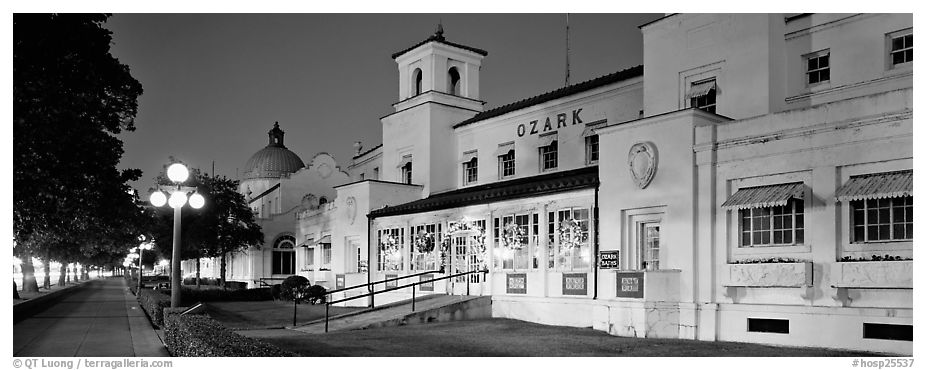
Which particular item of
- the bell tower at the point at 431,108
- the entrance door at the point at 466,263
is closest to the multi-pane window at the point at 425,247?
the entrance door at the point at 466,263

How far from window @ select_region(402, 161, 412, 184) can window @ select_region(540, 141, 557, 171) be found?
7.29 meters

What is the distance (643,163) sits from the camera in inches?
808

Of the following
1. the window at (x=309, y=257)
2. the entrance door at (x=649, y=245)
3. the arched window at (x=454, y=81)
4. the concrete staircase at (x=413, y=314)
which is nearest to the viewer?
the entrance door at (x=649, y=245)

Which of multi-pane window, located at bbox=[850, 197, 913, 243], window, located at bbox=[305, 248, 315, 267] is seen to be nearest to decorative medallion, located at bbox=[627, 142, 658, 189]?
multi-pane window, located at bbox=[850, 197, 913, 243]

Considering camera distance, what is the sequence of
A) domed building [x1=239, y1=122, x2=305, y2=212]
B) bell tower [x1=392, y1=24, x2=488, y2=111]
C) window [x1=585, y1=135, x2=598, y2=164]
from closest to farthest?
window [x1=585, y1=135, x2=598, y2=164] < bell tower [x1=392, y1=24, x2=488, y2=111] < domed building [x1=239, y1=122, x2=305, y2=212]

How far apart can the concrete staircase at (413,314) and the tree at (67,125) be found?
6.56 m

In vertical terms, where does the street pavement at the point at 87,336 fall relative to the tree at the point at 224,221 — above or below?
below

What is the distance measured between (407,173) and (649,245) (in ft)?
55.9

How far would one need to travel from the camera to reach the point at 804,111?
17672 mm

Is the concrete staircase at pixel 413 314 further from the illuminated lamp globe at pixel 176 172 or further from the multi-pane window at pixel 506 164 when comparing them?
the illuminated lamp globe at pixel 176 172

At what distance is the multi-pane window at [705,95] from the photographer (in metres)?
22.2

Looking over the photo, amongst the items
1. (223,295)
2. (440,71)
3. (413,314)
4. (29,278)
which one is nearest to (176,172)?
(413,314)

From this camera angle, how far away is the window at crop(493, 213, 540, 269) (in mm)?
25312

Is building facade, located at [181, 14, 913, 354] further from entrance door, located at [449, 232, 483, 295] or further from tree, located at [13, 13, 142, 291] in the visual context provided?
tree, located at [13, 13, 142, 291]
